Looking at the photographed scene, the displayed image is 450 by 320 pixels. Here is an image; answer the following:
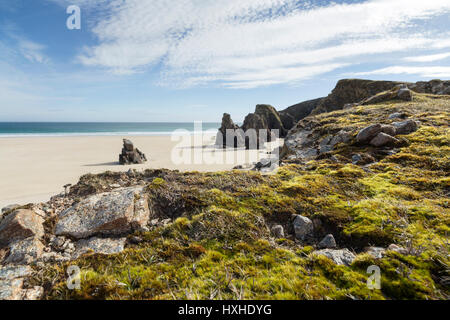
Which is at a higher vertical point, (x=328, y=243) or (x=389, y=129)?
(x=389, y=129)

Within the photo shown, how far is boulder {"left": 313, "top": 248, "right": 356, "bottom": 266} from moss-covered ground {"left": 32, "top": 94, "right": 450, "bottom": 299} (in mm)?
154

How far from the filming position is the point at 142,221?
465 cm

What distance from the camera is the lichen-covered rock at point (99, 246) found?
Answer: 385 centimetres

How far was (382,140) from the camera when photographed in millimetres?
8438

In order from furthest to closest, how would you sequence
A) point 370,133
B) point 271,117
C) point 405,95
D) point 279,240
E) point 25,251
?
1. point 271,117
2. point 405,95
3. point 370,133
4. point 279,240
5. point 25,251

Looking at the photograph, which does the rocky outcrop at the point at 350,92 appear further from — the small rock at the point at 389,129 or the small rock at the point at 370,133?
the small rock at the point at 370,133

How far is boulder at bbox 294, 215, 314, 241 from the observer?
423 centimetres

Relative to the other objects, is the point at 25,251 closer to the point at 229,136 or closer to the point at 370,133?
the point at 370,133

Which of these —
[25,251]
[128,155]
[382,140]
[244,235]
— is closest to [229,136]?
[128,155]

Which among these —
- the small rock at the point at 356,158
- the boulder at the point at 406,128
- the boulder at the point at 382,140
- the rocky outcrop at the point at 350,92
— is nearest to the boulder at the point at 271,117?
the rocky outcrop at the point at 350,92

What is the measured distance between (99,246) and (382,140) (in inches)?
413

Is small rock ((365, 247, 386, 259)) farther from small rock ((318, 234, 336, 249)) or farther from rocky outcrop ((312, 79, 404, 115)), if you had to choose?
rocky outcrop ((312, 79, 404, 115))
